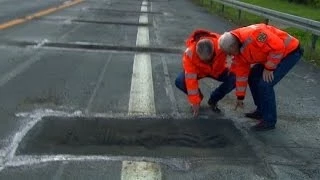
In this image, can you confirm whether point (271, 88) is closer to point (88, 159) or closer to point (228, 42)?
point (228, 42)

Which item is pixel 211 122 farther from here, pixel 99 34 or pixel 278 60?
pixel 99 34

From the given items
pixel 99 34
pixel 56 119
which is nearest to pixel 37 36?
pixel 99 34

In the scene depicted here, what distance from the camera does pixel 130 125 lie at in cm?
547

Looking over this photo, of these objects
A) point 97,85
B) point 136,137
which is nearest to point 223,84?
point 136,137

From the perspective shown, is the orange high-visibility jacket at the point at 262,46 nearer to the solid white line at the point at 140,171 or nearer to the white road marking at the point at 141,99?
the white road marking at the point at 141,99

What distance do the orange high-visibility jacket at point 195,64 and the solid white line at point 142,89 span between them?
0.52 m

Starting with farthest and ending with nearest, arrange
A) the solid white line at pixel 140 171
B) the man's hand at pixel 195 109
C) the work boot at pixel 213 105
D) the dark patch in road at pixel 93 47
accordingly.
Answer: the dark patch in road at pixel 93 47
the work boot at pixel 213 105
the man's hand at pixel 195 109
the solid white line at pixel 140 171

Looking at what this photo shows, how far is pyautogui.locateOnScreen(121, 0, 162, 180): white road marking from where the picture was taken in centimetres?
417

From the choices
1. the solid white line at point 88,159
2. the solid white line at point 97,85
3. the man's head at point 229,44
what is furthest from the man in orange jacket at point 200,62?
the solid white line at point 88,159

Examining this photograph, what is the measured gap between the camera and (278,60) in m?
5.41

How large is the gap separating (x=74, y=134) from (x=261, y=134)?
72.0 inches

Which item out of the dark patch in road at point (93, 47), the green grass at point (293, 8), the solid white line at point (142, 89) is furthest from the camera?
the green grass at point (293, 8)

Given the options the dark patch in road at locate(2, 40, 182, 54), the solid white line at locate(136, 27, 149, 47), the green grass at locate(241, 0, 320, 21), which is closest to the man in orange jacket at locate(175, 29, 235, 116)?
the dark patch in road at locate(2, 40, 182, 54)

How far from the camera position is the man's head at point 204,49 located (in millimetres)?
5496
